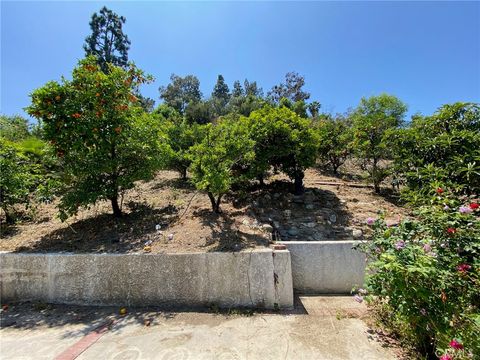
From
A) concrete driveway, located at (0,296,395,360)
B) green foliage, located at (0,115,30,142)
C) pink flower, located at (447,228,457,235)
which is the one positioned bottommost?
concrete driveway, located at (0,296,395,360)

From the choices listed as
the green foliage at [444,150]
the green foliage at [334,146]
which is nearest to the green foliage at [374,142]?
the green foliage at [334,146]

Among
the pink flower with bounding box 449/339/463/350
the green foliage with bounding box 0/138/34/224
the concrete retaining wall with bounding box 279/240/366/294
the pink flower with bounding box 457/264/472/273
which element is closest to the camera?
the pink flower with bounding box 449/339/463/350

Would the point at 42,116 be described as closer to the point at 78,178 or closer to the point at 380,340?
the point at 78,178

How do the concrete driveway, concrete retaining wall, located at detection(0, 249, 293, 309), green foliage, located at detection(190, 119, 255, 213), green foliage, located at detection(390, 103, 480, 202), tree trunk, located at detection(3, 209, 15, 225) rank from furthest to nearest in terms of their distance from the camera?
tree trunk, located at detection(3, 209, 15, 225) → green foliage, located at detection(190, 119, 255, 213) → concrete retaining wall, located at detection(0, 249, 293, 309) → green foliage, located at detection(390, 103, 480, 202) → the concrete driveway

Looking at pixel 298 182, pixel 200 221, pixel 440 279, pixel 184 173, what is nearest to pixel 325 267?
pixel 440 279

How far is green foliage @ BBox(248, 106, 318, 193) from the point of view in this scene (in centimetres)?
639

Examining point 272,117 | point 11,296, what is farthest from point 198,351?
point 272,117

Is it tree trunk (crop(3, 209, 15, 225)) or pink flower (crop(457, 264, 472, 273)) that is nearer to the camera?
pink flower (crop(457, 264, 472, 273))

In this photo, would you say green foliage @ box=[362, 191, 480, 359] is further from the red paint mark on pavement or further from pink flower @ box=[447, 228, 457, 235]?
the red paint mark on pavement

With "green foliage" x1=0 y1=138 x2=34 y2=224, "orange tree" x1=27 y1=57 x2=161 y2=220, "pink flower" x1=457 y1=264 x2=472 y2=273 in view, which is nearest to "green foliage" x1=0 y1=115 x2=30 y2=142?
"green foliage" x1=0 y1=138 x2=34 y2=224

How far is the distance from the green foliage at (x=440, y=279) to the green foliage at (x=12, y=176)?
20.2ft

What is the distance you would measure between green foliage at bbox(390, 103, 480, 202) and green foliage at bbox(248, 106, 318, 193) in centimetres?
227

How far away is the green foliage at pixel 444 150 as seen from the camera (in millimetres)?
3135

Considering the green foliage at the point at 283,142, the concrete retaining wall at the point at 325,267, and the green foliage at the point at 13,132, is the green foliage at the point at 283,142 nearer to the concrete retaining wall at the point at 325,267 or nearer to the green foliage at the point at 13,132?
the concrete retaining wall at the point at 325,267
